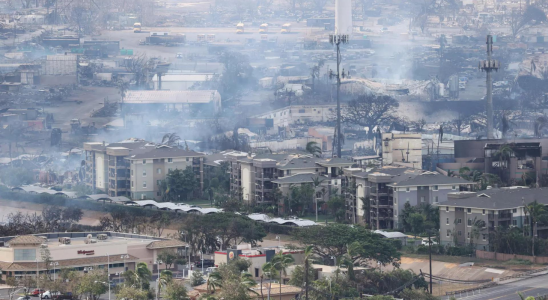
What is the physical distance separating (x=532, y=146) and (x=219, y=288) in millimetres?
26841

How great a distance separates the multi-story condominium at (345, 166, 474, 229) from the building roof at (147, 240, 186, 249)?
30.9 feet

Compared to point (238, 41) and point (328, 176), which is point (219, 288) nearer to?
point (328, 176)

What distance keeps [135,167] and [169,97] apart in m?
34.5

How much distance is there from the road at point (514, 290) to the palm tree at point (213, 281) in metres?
6.06

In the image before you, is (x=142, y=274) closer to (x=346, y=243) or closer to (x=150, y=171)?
(x=346, y=243)

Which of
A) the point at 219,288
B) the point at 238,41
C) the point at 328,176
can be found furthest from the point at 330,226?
the point at 238,41

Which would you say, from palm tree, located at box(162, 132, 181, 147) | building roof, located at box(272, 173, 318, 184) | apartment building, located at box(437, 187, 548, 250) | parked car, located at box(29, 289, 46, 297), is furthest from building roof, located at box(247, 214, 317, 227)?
palm tree, located at box(162, 132, 181, 147)

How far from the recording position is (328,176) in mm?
58812

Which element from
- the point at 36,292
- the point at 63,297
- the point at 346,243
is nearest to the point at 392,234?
the point at 346,243

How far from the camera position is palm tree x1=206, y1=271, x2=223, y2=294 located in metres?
35.4

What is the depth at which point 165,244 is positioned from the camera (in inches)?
1721

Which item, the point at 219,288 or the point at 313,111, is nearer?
the point at 219,288

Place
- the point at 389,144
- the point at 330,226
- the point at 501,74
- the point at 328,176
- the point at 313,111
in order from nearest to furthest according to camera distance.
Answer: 1. the point at 330,226
2. the point at 328,176
3. the point at 389,144
4. the point at 313,111
5. the point at 501,74

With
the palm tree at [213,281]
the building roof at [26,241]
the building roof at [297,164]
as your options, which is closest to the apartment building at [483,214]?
the building roof at [297,164]
